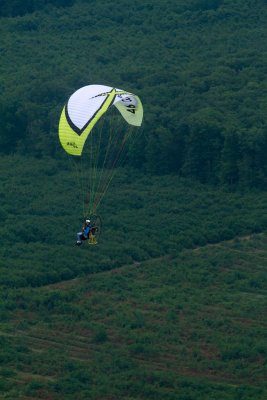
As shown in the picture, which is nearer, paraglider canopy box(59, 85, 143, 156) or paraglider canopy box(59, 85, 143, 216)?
paraglider canopy box(59, 85, 143, 156)

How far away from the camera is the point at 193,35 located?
102 metres

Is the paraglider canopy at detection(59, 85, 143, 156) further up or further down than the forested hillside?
further down

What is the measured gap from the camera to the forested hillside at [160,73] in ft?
260

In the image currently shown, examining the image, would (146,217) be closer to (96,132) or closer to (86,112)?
(96,132)

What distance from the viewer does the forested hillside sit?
79.3 m

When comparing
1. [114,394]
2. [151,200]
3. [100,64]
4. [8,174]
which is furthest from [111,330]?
[100,64]

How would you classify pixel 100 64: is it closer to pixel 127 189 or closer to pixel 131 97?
pixel 127 189

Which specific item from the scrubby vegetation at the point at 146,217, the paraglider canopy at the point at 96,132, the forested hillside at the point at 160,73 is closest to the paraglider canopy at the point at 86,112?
the paraglider canopy at the point at 96,132

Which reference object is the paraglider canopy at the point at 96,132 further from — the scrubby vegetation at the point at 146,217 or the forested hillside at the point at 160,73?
the forested hillside at the point at 160,73

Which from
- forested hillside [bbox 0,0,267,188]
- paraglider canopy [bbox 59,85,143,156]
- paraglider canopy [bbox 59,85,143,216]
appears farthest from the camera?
forested hillside [bbox 0,0,267,188]

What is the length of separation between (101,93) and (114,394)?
36.4 feet

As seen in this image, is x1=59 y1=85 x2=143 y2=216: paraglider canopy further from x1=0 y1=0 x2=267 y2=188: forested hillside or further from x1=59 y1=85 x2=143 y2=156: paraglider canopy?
x1=0 y1=0 x2=267 y2=188: forested hillside

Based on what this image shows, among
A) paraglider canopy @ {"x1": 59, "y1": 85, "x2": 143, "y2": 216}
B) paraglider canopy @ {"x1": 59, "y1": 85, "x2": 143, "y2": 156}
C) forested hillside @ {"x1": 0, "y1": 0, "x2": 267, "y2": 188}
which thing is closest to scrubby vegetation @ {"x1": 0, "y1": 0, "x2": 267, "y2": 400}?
forested hillside @ {"x1": 0, "y1": 0, "x2": 267, "y2": 188}

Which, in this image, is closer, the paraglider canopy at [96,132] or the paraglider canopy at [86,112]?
the paraglider canopy at [86,112]
